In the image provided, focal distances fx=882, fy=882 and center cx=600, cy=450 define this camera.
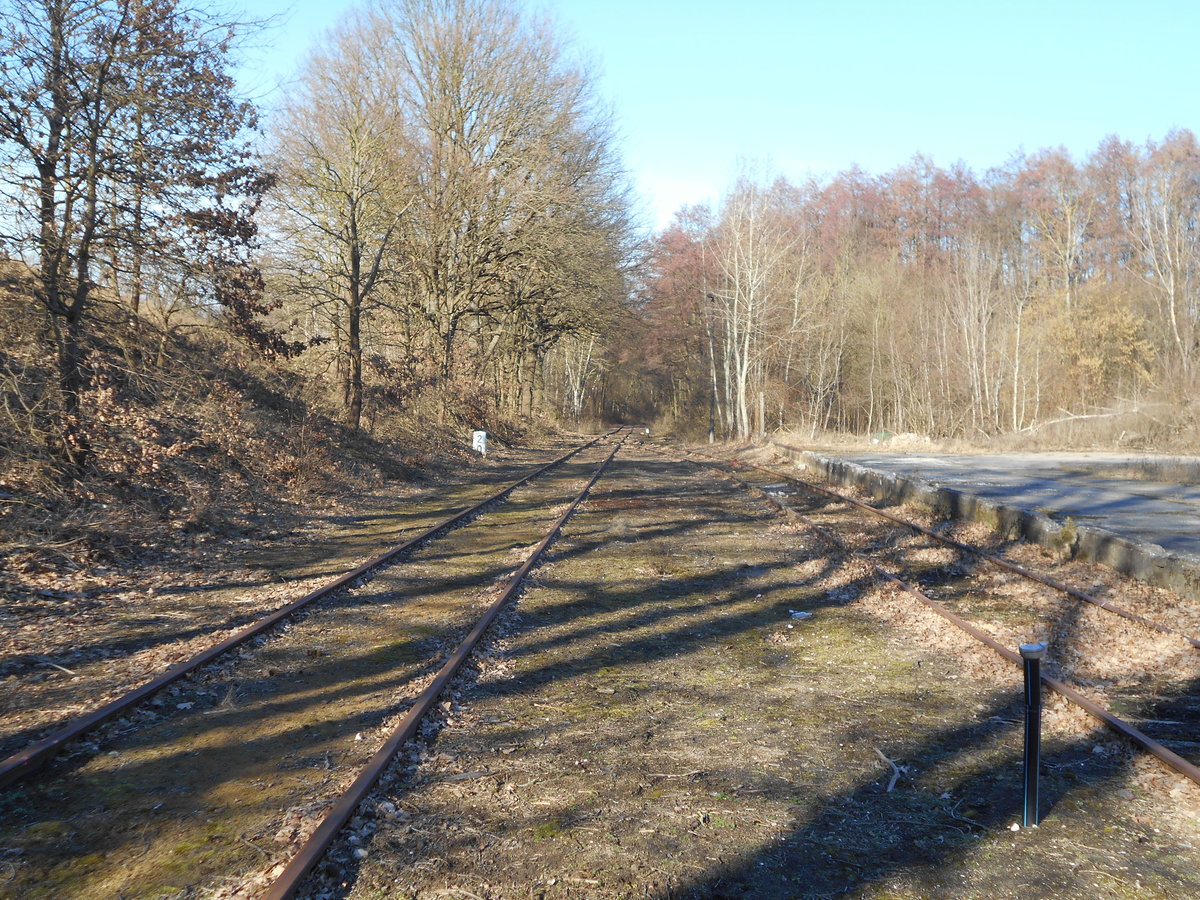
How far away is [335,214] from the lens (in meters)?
23.0

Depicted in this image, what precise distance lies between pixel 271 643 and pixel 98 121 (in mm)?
7145

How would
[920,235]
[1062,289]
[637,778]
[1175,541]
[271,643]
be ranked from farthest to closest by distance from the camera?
1. [920,235]
2. [1062,289]
3. [1175,541]
4. [271,643]
5. [637,778]

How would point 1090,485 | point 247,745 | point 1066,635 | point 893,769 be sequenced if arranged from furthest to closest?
1. point 1090,485
2. point 1066,635
3. point 247,745
4. point 893,769

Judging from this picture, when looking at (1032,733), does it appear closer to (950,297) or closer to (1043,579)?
(1043,579)

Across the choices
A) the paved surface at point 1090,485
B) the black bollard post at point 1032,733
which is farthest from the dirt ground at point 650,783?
the paved surface at point 1090,485

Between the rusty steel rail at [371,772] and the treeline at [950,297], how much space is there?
89.8ft

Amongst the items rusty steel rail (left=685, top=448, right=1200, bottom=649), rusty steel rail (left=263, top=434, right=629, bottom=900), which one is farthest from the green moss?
rusty steel rail (left=685, top=448, right=1200, bottom=649)

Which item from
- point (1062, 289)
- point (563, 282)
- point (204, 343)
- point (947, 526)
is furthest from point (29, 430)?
point (1062, 289)

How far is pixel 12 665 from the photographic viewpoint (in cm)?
601

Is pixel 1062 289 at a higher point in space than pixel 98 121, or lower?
higher

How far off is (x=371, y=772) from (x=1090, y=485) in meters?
18.3

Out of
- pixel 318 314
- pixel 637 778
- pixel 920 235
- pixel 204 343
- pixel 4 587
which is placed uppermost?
pixel 920 235

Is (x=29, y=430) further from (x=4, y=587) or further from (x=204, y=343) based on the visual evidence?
(x=204, y=343)

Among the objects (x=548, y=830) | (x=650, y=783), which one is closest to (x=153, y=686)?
(x=548, y=830)
